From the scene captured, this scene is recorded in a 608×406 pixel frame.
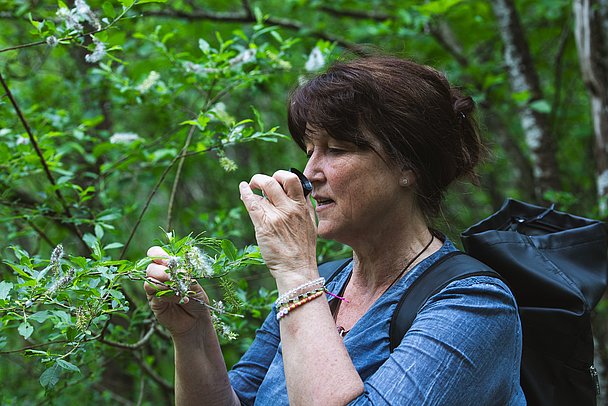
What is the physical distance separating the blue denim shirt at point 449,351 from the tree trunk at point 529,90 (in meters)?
2.84

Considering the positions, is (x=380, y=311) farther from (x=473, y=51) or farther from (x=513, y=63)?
(x=473, y=51)

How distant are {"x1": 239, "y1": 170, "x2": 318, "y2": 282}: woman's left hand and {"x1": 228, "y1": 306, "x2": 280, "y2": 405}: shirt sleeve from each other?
561 mm

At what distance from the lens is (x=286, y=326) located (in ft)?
5.38

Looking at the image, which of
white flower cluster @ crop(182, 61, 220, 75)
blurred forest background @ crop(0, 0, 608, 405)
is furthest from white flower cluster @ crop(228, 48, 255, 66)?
white flower cluster @ crop(182, 61, 220, 75)

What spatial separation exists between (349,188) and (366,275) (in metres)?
0.35

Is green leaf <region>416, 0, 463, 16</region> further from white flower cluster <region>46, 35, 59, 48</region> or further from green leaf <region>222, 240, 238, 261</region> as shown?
green leaf <region>222, 240, 238, 261</region>

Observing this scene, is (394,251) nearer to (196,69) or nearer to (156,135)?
(196,69)

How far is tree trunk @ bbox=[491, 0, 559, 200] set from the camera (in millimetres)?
4363

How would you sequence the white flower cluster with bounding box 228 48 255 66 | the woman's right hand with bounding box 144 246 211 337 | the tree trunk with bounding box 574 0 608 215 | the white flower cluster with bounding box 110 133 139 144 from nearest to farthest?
the woman's right hand with bounding box 144 246 211 337 → the white flower cluster with bounding box 228 48 255 66 → the white flower cluster with bounding box 110 133 139 144 → the tree trunk with bounding box 574 0 608 215

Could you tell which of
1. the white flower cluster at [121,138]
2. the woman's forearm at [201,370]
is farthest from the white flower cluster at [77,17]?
the woman's forearm at [201,370]

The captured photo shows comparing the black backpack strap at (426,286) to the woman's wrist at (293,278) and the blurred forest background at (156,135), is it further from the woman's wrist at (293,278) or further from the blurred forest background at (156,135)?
the blurred forest background at (156,135)

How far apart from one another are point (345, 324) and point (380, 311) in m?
0.20

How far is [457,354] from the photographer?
1.54m

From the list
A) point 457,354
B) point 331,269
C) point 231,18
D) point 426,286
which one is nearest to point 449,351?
point 457,354
